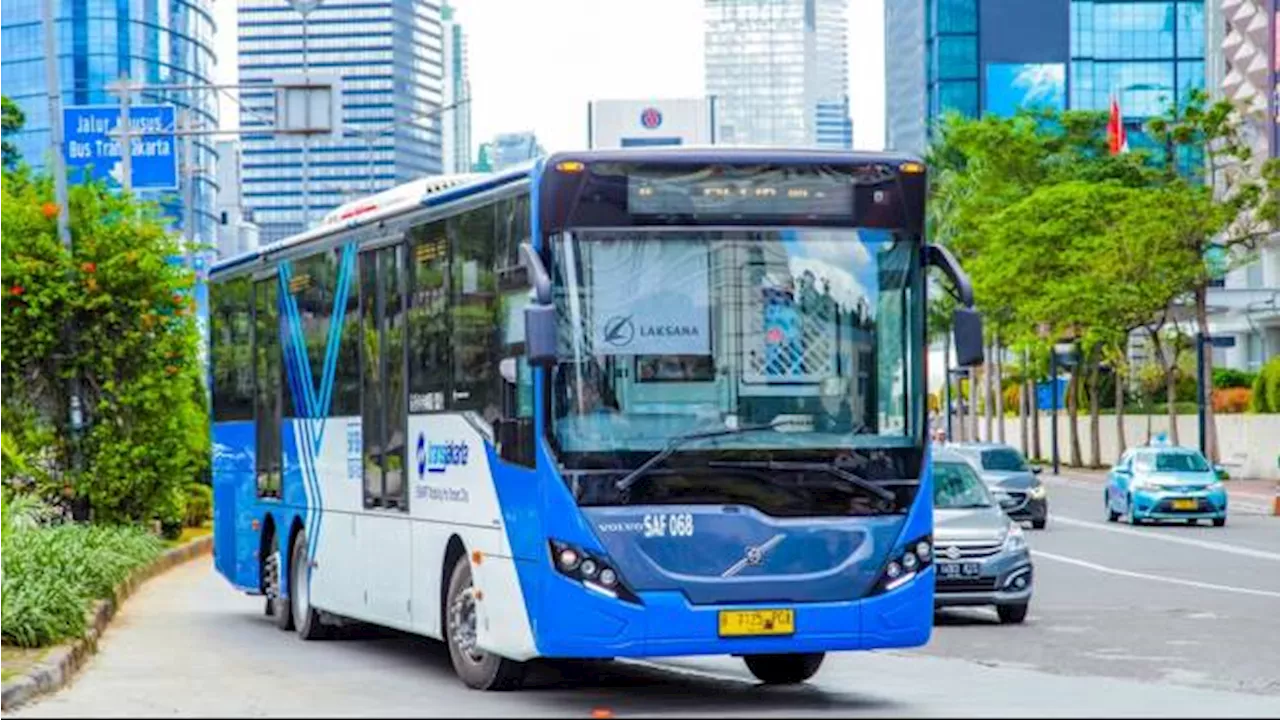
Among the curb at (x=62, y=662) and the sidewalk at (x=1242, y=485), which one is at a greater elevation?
the curb at (x=62, y=662)

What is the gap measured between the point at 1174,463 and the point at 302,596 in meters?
29.2

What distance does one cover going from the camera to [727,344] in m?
15.7

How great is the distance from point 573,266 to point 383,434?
12.9 feet

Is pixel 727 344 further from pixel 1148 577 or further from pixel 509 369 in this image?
pixel 1148 577

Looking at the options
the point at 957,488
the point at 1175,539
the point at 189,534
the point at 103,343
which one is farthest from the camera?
the point at 1175,539

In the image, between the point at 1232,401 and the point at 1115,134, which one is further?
the point at 1115,134

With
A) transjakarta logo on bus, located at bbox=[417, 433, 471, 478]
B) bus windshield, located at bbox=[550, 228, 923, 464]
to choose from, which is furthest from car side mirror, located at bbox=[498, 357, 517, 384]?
transjakarta logo on bus, located at bbox=[417, 433, 471, 478]

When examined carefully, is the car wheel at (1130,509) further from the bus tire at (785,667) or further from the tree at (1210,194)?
the bus tire at (785,667)

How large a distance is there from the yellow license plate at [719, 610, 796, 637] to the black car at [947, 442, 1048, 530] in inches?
1197

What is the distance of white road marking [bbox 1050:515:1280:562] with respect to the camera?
38.2m

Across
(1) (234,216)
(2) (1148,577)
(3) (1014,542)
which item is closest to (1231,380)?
(1) (234,216)

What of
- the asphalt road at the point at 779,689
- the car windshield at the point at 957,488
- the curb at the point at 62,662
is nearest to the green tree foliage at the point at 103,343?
the asphalt road at the point at 779,689

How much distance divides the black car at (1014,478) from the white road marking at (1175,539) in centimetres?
116

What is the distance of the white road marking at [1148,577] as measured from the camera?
29.5m
